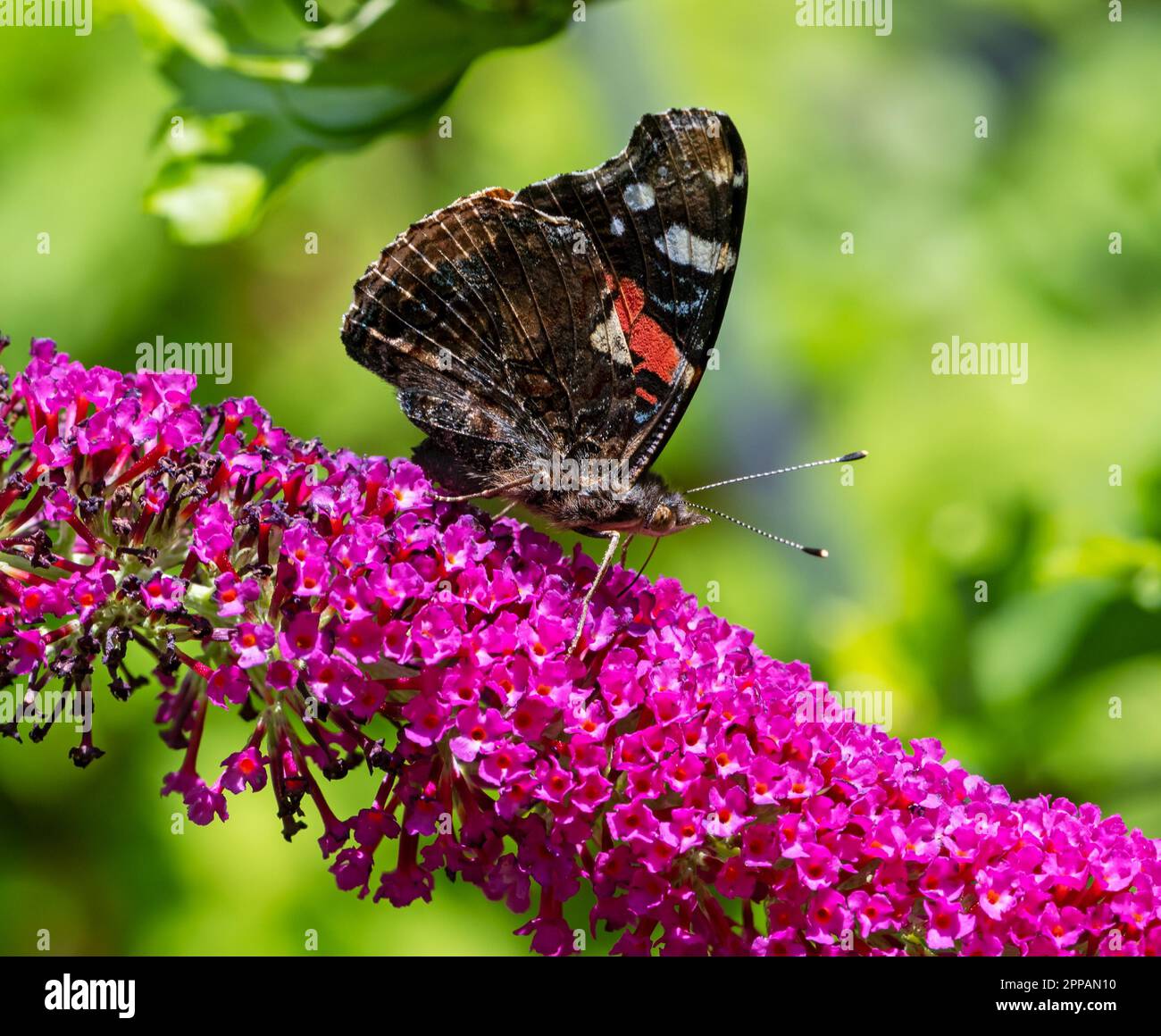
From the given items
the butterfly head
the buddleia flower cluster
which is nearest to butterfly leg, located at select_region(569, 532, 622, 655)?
the buddleia flower cluster

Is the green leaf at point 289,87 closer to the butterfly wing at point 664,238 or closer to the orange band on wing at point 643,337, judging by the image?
the butterfly wing at point 664,238

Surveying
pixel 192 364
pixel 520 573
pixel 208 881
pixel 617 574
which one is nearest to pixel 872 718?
pixel 617 574

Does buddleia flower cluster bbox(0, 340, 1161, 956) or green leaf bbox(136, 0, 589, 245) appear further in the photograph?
green leaf bbox(136, 0, 589, 245)

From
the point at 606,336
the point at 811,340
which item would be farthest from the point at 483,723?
the point at 811,340

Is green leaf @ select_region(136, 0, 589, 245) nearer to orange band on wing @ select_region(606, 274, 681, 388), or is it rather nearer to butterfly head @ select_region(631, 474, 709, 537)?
orange band on wing @ select_region(606, 274, 681, 388)

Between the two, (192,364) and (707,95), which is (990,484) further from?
(192,364)

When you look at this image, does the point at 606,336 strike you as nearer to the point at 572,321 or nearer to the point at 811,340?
the point at 572,321

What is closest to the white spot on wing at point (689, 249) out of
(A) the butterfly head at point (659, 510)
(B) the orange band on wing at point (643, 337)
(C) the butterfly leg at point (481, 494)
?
(B) the orange band on wing at point (643, 337)
